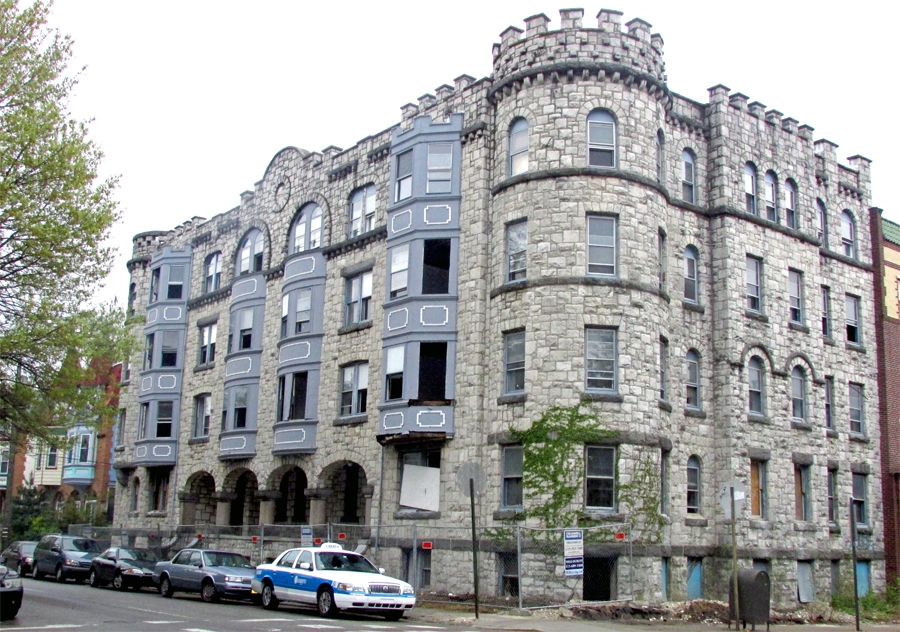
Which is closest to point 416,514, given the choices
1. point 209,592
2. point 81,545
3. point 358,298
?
point 209,592

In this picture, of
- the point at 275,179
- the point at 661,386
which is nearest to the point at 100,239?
the point at 661,386

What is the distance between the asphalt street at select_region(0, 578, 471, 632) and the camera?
723 inches

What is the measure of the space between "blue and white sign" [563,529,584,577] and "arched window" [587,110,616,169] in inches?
409

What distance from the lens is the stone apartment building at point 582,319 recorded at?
89.1 ft

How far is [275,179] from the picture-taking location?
3991 centimetres

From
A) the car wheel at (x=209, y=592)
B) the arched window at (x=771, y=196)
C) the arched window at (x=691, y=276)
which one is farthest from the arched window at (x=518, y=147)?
the car wheel at (x=209, y=592)

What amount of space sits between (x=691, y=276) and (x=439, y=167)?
838cm

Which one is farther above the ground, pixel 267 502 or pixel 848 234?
pixel 848 234

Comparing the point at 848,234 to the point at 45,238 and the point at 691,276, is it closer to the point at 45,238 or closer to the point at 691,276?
the point at 691,276

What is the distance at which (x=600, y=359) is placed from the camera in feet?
87.9

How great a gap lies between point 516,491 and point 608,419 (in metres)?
3.16

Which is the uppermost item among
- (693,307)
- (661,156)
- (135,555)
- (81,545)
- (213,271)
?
(661,156)

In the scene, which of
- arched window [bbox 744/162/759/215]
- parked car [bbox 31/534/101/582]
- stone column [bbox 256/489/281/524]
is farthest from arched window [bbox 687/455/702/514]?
parked car [bbox 31/534/101/582]

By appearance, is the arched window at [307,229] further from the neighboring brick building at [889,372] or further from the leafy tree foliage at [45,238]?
the neighboring brick building at [889,372]
